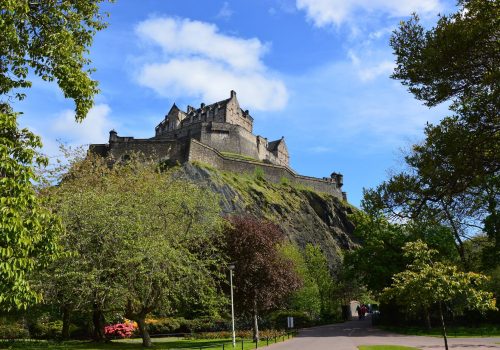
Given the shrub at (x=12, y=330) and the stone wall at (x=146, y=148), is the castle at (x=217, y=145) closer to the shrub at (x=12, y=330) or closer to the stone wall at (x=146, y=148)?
the stone wall at (x=146, y=148)

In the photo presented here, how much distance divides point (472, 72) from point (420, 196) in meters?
3.39

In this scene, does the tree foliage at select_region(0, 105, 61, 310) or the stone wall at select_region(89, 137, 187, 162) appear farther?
the stone wall at select_region(89, 137, 187, 162)

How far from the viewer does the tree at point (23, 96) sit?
8.37m

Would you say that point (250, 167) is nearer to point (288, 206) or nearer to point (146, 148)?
point (288, 206)

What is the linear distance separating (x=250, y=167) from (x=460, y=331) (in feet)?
166

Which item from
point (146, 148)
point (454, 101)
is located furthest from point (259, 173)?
point (454, 101)

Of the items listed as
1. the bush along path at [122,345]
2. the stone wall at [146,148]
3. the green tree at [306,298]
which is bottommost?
the bush along path at [122,345]

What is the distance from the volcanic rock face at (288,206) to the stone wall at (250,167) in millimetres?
1506

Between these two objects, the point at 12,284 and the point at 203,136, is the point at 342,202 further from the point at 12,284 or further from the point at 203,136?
the point at 12,284

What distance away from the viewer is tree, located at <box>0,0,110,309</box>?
837 cm

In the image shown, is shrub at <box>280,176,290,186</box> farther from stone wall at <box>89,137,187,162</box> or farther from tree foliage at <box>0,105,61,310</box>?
tree foliage at <box>0,105,61,310</box>

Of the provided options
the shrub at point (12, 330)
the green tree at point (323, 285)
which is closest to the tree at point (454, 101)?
the shrub at point (12, 330)

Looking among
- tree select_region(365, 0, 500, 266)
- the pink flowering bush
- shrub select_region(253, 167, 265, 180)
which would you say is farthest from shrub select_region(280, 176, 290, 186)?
tree select_region(365, 0, 500, 266)

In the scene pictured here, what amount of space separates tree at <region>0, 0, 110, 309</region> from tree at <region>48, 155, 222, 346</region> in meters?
8.49
